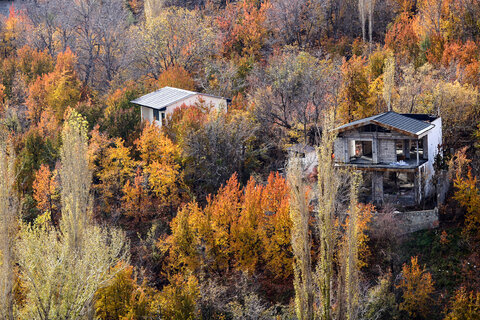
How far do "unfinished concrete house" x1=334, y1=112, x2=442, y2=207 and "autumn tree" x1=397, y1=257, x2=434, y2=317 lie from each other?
5772mm

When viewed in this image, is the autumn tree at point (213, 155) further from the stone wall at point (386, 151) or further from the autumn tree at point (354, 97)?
the stone wall at point (386, 151)

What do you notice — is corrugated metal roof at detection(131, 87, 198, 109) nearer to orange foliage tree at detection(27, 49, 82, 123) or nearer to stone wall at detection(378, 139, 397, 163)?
orange foliage tree at detection(27, 49, 82, 123)

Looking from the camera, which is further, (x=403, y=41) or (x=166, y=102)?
(x=403, y=41)

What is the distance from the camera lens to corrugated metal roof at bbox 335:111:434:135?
27.3 meters

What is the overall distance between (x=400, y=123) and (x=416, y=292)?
9340 millimetres

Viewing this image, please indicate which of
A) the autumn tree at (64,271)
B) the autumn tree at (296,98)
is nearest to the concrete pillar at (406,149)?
the autumn tree at (296,98)

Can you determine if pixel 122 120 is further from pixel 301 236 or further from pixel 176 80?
pixel 301 236

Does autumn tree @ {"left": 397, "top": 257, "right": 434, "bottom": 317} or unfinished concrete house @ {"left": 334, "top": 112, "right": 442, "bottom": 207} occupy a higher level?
unfinished concrete house @ {"left": 334, "top": 112, "right": 442, "bottom": 207}

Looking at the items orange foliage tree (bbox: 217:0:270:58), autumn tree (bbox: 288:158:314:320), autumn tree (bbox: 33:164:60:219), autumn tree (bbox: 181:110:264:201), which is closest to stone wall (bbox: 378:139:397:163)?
autumn tree (bbox: 181:110:264:201)

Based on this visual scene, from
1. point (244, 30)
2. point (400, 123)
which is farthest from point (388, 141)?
point (244, 30)

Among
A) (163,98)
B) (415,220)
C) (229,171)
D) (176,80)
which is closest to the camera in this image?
(415,220)

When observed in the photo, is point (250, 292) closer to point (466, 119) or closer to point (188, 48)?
point (466, 119)

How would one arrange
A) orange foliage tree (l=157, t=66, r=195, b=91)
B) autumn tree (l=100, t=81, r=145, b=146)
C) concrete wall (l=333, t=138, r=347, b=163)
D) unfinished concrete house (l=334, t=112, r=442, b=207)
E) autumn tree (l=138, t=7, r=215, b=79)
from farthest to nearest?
autumn tree (l=138, t=7, r=215, b=79)
orange foliage tree (l=157, t=66, r=195, b=91)
autumn tree (l=100, t=81, r=145, b=146)
concrete wall (l=333, t=138, r=347, b=163)
unfinished concrete house (l=334, t=112, r=442, b=207)

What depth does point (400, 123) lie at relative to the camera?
28.0 m
